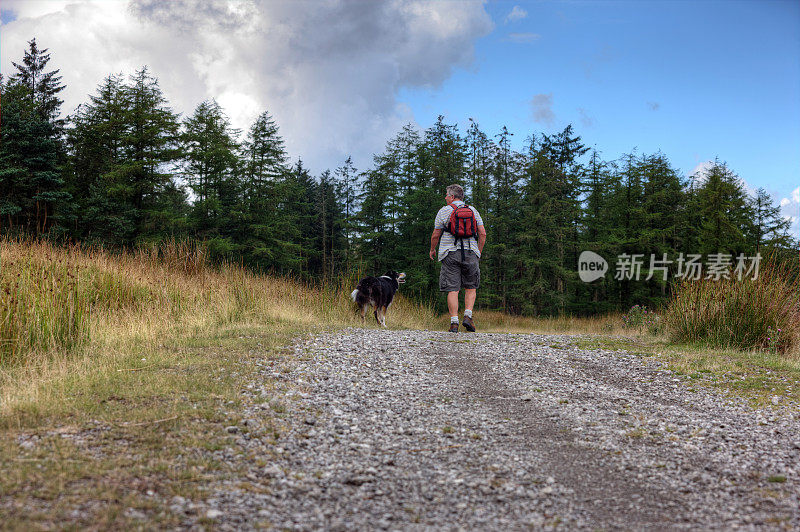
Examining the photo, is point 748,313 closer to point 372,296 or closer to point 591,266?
point 372,296

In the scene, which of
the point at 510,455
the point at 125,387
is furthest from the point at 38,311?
the point at 510,455

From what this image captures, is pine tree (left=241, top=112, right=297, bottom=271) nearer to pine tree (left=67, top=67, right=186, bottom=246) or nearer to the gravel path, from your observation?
pine tree (left=67, top=67, right=186, bottom=246)

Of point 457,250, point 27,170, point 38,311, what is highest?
point 27,170

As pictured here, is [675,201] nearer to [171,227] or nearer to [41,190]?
[171,227]

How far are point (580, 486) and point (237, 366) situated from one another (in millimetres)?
3897

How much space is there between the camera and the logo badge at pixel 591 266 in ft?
117

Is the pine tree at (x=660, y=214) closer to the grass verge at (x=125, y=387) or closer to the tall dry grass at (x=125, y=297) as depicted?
the tall dry grass at (x=125, y=297)

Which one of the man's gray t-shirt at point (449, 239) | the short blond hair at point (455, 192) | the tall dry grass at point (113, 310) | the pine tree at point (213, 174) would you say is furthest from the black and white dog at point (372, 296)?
the pine tree at point (213, 174)

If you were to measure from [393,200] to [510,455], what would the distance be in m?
24.7

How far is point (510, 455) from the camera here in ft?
11.8

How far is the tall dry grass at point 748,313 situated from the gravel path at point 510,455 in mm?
3243

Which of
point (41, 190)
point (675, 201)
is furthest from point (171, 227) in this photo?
point (675, 201)

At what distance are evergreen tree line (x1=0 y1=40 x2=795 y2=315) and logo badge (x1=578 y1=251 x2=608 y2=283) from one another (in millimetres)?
759

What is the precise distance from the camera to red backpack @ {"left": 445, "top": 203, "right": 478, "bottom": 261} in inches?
390
